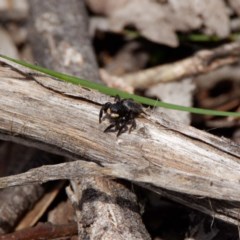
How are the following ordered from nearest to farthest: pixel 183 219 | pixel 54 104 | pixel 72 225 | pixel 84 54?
pixel 54 104 < pixel 72 225 < pixel 183 219 < pixel 84 54

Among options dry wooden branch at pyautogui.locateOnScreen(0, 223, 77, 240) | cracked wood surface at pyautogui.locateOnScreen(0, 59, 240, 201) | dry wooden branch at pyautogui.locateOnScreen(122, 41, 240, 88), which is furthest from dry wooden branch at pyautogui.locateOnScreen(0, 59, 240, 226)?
dry wooden branch at pyautogui.locateOnScreen(122, 41, 240, 88)

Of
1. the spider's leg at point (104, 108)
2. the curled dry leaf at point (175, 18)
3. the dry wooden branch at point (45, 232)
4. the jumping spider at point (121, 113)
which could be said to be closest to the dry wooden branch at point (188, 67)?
the curled dry leaf at point (175, 18)

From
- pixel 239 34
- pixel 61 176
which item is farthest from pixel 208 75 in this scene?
pixel 61 176

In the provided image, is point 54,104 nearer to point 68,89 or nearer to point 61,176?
point 68,89

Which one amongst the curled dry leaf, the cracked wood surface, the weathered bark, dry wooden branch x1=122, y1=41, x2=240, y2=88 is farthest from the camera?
the curled dry leaf

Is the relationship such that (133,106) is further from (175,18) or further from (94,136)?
(175,18)

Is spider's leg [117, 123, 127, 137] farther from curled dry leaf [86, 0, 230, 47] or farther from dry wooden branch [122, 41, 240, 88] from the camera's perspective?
curled dry leaf [86, 0, 230, 47]
